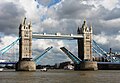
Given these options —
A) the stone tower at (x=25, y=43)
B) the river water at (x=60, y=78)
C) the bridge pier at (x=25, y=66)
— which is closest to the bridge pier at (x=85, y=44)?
the stone tower at (x=25, y=43)

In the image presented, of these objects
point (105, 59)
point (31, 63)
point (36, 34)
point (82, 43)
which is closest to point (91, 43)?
point (82, 43)

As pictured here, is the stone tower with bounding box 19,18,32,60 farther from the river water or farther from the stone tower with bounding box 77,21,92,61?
the river water

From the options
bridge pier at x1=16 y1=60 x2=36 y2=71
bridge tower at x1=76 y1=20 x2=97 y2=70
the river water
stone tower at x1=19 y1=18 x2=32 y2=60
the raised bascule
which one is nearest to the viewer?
the river water

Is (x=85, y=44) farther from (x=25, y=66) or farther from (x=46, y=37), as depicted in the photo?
(x=25, y=66)

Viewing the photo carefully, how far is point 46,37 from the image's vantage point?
125000mm

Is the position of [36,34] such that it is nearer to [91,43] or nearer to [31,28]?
[31,28]

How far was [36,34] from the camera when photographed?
414 ft

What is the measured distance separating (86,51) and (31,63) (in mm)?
31816

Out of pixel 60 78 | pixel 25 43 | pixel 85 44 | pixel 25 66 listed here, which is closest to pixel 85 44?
pixel 85 44

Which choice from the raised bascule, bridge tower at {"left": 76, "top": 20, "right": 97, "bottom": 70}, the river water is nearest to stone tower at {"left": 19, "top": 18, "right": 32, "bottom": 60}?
the raised bascule

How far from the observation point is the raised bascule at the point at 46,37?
112 m

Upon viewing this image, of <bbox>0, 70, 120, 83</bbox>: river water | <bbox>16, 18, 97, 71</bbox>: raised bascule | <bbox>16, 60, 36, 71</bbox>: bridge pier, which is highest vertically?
<bbox>16, 18, 97, 71</bbox>: raised bascule

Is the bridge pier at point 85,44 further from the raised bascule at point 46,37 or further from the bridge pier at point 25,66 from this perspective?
the bridge pier at point 25,66

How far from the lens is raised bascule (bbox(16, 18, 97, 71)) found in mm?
112125
